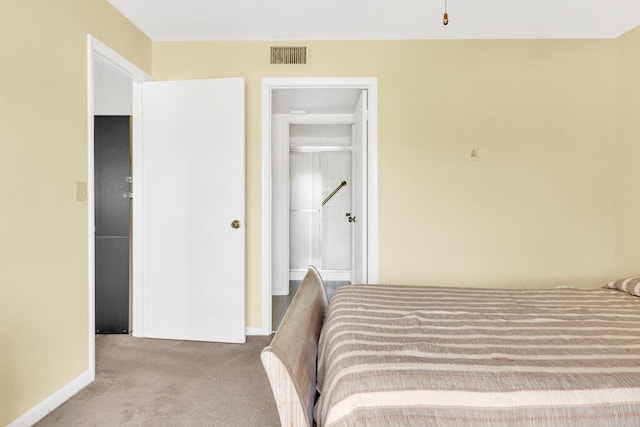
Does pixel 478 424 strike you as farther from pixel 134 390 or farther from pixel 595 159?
pixel 595 159

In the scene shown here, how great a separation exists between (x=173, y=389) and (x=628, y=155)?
3.52 meters

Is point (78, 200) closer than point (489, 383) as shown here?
No

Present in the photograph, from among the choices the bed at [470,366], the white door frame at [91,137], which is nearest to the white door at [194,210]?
the white door frame at [91,137]

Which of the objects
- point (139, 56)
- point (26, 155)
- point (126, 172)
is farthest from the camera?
point (126, 172)

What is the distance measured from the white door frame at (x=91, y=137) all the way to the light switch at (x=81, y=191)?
0.03 m

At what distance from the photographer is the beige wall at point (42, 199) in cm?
164

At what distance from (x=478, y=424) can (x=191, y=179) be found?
2.50 meters

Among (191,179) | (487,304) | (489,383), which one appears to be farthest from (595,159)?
(191,179)

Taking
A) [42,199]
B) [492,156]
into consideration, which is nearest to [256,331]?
[42,199]

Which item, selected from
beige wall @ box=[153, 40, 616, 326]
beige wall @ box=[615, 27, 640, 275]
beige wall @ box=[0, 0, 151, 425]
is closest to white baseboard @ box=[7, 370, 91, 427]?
beige wall @ box=[0, 0, 151, 425]

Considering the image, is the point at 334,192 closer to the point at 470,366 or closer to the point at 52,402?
the point at 52,402

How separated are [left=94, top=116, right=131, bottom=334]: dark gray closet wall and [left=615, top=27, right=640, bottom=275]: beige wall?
387 centimetres

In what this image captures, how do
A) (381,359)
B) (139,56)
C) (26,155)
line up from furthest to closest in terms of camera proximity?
(139,56), (26,155), (381,359)

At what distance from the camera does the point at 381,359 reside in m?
1.04
